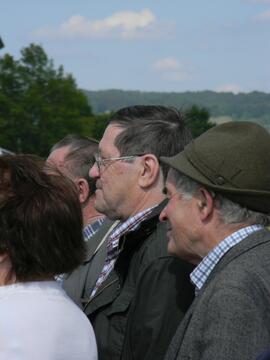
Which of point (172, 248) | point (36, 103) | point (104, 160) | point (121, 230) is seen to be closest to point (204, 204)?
point (172, 248)

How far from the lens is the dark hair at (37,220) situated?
2.48m

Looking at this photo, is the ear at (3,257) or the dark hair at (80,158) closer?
the ear at (3,257)

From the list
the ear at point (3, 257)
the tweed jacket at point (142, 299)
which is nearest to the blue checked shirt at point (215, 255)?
the tweed jacket at point (142, 299)

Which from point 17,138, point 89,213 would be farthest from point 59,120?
point 89,213

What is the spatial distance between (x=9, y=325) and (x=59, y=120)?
6046cm

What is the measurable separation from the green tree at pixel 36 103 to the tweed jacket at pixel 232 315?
60.0 metres

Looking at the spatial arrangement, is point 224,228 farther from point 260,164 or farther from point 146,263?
point 146,263

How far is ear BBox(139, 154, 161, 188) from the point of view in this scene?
362cm

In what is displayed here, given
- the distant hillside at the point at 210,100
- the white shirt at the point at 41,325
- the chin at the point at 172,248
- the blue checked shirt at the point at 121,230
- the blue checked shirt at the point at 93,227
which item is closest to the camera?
the white shirt at the point at 41,325

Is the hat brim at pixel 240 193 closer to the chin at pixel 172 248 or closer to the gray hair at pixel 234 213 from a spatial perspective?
the gray hair at pixel 234 213

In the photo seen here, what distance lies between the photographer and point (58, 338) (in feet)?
7.78

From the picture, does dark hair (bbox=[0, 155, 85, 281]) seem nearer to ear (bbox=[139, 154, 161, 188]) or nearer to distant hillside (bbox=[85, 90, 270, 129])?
ear (bbox=[139, 154, 161, 188])

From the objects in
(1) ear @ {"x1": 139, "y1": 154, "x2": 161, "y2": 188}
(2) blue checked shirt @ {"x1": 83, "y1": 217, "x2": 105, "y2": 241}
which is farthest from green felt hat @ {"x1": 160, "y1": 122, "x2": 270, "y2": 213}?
(2) blue checked shirt @ {"x1": 83, "y1": 217, "x2": 105, "y2": 241}

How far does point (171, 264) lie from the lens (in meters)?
2.90
